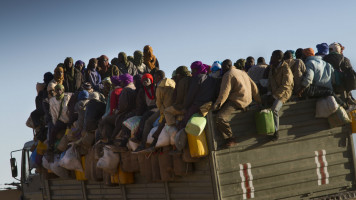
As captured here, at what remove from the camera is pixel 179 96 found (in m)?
9.39

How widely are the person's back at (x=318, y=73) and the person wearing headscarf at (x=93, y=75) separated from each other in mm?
5383

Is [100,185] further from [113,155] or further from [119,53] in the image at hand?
[119,53]

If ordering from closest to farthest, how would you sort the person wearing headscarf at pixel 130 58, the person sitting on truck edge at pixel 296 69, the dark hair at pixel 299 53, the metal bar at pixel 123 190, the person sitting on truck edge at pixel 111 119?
the person sitting on truck edge at pixel 296 69 → the metal bar at pixel 123 190 → the person sitting on truck edge at pixel 111 119 → the dark hair at pixel 299 53 → the person wearing headscarf at pixel 130 58

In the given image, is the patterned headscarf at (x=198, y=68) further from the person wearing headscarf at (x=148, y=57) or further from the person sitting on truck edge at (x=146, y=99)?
the person wearing headscarf at (x=148, y=57)

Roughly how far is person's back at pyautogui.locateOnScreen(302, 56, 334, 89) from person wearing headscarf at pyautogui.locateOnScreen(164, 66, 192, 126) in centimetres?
166

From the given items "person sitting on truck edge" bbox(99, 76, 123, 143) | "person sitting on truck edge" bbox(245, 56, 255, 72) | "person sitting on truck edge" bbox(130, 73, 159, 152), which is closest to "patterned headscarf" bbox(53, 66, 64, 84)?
"person sitting on truck edge" bbox(99, 76, 123, 143)

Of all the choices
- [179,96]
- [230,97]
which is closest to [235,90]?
[230,97]

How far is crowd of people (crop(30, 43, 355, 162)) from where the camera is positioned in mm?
8977

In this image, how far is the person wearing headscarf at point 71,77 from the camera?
1379 cm

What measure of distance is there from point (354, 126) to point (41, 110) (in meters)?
6.57

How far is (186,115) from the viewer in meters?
8.97

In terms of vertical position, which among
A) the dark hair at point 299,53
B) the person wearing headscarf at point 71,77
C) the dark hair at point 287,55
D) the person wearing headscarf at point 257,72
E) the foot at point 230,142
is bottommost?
the foot at point 230,142

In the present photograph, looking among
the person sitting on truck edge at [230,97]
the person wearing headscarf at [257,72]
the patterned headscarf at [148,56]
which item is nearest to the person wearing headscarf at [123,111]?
the person wearing headscarf at [257,72]

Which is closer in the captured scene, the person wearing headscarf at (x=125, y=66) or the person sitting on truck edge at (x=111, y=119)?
the person sitting on truck edge at (x=111, y=119)
